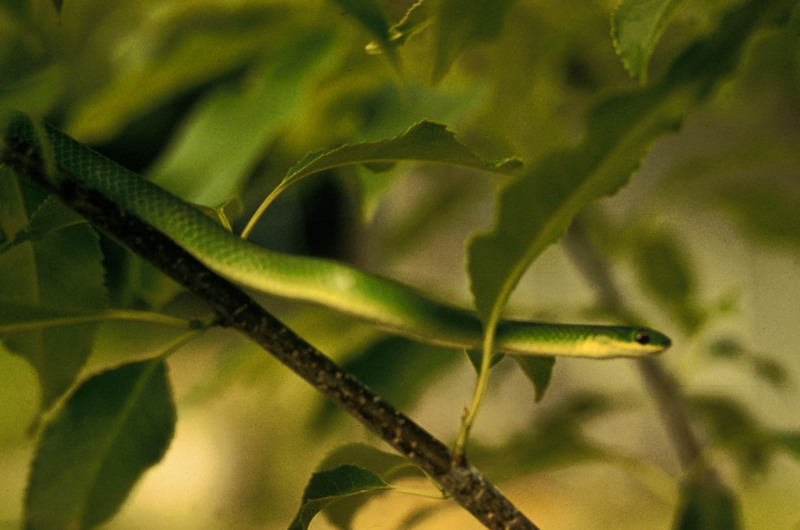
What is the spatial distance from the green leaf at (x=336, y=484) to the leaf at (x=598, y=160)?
0.16 metres

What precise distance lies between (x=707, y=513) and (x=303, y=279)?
678 millimetres

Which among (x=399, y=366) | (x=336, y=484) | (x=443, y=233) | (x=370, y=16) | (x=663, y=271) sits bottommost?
(x=336, y=484)

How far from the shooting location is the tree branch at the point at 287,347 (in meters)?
0.41

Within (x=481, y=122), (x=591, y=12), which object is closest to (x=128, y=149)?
(x=481, y=122)

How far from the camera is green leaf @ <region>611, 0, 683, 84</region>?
38 cm

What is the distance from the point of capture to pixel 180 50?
31.7 inches

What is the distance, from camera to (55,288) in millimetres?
519

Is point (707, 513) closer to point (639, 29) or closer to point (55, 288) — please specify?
point (639, 29)

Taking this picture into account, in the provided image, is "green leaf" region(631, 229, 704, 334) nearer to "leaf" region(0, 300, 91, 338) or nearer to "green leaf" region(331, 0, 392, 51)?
"green leaf" region(331, 0, 392, 51)

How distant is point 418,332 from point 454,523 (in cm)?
53

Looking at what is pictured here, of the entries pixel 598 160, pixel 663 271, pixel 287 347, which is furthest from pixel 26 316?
pixel 663 271

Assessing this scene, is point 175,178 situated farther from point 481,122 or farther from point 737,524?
point 737,524

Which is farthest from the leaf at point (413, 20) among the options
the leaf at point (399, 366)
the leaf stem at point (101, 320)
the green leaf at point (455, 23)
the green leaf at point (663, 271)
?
the green leaf at point (663, 271)

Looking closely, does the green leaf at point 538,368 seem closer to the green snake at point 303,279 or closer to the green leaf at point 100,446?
the green snake at point 303,279
